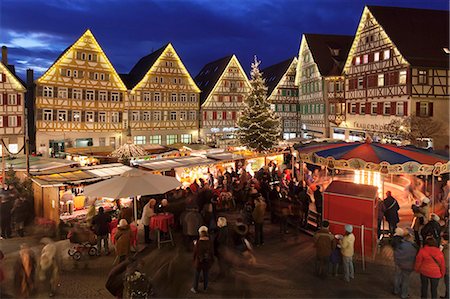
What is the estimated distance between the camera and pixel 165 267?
966 centimetres

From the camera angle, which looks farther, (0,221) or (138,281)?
(0,221)

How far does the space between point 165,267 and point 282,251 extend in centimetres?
321

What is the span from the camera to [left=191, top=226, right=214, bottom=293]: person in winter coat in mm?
8172

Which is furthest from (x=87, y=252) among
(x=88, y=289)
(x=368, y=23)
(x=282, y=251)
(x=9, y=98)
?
(x=368, y=23)

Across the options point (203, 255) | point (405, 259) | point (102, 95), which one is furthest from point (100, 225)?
point (102, 95)

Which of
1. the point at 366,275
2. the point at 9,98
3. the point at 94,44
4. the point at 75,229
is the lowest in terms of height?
the point at 366,275

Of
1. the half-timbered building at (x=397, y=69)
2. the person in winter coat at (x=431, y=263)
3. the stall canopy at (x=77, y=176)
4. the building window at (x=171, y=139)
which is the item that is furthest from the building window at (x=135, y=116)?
the person in winter coat at (x=431, y=263)

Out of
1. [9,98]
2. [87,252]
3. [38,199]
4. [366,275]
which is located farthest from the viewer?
[9,98]

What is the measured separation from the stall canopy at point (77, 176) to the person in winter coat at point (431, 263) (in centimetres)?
1043

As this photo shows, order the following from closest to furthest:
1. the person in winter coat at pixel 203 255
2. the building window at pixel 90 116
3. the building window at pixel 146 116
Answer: the person in winter coat at pixel 203 255, the building window at pixel 90 116, the building window at pixel 146 116

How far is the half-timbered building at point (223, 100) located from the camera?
40.0 metres

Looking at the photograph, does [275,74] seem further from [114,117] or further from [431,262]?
[431,262]

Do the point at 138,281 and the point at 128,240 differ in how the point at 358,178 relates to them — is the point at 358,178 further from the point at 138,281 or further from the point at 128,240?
the point at 138,281

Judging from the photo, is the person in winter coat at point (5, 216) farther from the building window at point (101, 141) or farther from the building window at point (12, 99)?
the building window at point (101, 141)
